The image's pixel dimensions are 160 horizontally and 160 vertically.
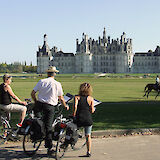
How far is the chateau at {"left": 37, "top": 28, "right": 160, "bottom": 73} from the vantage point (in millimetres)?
129375

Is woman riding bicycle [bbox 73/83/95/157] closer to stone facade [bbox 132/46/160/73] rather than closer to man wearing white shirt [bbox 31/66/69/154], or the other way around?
man wearing white shirt [bbox 31/66/69/154]

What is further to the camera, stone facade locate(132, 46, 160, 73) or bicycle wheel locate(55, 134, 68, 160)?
stone facade locate(132, 46, 160, 73)

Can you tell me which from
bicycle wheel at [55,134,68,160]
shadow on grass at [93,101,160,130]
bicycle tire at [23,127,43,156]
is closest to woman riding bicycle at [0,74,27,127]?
bicycle tire at [23,127,43,156]

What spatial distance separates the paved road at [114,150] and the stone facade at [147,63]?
127427mm

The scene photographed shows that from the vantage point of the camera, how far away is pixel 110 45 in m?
132

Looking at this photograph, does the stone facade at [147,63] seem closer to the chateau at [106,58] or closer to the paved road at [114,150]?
the chateau at [106,58]

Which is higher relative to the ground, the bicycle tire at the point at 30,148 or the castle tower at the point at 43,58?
the castle tower at the point at 43,58

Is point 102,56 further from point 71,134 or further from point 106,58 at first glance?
point 71,134

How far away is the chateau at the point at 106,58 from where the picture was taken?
424ft

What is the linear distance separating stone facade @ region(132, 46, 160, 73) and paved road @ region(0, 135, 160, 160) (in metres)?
127

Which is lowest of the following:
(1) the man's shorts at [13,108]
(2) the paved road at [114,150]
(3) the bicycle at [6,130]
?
(2) the paved road at [114,150]

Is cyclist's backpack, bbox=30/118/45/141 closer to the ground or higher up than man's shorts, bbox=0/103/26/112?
closer to the ground

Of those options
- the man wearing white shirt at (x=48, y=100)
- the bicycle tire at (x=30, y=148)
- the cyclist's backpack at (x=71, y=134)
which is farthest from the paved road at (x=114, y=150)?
the man wearing white shirt at (x=48, y=100)

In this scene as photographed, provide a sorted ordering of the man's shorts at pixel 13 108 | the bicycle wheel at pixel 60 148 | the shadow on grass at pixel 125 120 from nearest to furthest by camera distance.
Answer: the bicycle wheel at pixel 60 148 → the man's shorts at pixel 13 108 → the shadow on grass at pixel 125 120
